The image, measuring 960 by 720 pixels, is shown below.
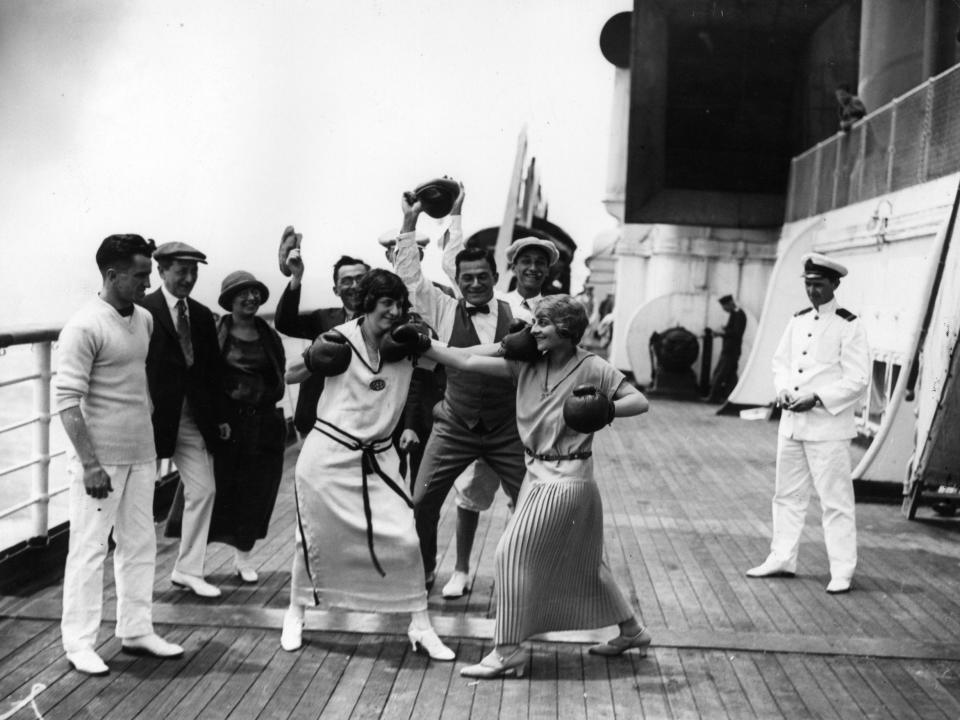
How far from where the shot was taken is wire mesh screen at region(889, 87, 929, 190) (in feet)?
36.0

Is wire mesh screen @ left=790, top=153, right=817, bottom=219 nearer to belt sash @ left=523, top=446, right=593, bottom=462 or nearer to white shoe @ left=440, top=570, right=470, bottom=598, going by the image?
white shoe @ left=440, top=570, right=470, bottom=598

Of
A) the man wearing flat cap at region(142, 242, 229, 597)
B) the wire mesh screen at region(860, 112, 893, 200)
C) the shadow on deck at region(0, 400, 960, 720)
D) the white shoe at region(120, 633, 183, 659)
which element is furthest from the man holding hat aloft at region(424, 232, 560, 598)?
the wire mesh screen at region(860, 112, 893, 200)

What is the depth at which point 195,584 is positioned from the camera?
16.3 ft

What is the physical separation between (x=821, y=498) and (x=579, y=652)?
2.02 m

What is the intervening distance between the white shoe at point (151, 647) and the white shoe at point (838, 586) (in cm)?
335

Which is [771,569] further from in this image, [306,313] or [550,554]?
[306,313]

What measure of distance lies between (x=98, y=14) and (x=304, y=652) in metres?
5.40

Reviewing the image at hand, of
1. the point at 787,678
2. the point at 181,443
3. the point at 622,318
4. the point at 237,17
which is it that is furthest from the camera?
the point at 622,318

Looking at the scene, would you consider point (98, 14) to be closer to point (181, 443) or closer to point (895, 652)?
point (181, 443)

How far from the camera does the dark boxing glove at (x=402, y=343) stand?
3.93 metres

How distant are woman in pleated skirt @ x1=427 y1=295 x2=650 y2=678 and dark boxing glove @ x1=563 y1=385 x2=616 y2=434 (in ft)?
0.33

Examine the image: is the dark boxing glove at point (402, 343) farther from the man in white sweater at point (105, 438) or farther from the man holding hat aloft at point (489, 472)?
the man holding hat aloft at point (489, 472)

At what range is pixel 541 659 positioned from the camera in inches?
165

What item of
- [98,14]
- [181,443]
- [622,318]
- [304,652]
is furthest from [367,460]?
[622,318]
